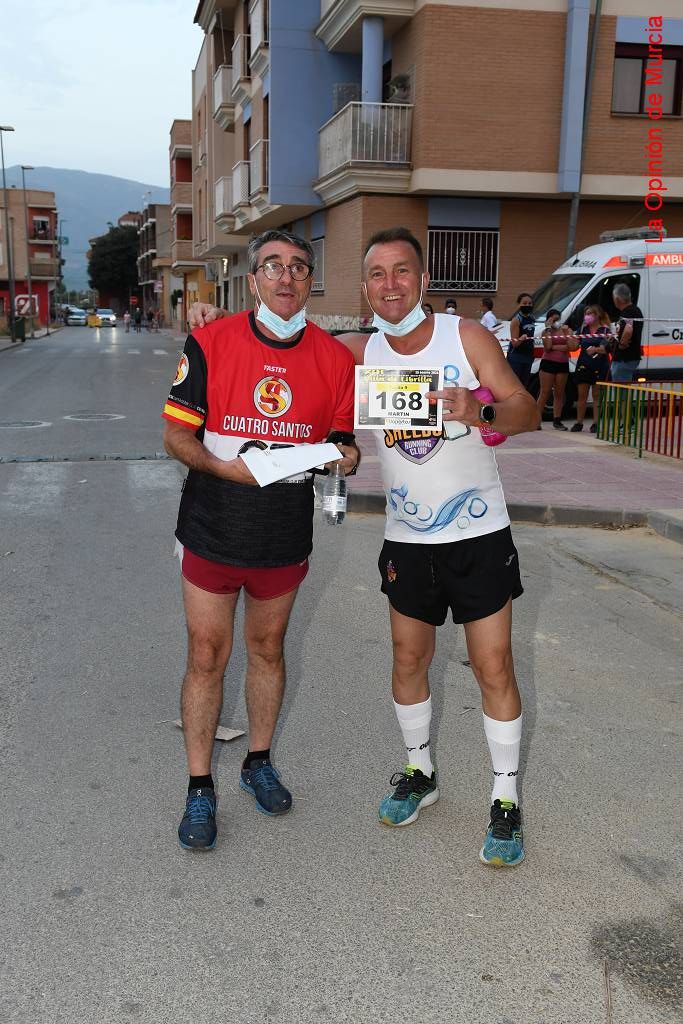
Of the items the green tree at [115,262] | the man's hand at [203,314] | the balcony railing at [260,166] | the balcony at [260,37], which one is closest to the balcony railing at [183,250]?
the balcony at [260,37]

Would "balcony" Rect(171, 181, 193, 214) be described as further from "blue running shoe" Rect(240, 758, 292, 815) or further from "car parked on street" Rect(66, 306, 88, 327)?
"blue running shoe" Rect(240, 758, 292, 815)

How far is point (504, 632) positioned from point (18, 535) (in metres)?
5.67

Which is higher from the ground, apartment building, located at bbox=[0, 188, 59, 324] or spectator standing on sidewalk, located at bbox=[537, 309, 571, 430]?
apartment building, located at bbox=[0, 188, 59, 324]

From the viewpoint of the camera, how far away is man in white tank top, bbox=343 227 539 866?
328 cm

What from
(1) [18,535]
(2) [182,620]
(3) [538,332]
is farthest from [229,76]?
(2) [182,620]

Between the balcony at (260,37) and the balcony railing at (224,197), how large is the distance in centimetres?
615

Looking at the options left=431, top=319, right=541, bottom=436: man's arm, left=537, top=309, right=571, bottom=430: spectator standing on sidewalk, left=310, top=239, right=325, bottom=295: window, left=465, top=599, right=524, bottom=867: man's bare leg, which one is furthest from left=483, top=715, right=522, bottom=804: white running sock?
left=310, top=239, right=325, bottom=295: window

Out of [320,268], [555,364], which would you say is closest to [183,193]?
[320,268]

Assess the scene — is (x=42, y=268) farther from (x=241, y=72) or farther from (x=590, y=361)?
(x=590, y=361)

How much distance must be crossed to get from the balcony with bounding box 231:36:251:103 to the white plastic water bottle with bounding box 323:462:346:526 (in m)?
30.1

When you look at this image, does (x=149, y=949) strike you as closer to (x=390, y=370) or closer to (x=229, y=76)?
(x=390, y=370)

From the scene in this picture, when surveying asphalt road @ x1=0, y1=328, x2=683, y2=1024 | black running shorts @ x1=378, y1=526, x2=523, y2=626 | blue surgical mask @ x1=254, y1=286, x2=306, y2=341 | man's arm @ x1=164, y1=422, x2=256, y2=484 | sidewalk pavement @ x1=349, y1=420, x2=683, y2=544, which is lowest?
asphalt road @ x1=0, y1=328, x2=683, y2=1024

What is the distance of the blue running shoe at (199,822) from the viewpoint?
11.1ft

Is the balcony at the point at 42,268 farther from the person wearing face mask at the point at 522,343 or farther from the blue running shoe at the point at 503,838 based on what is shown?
the blue running shoe at the point at 503,838
